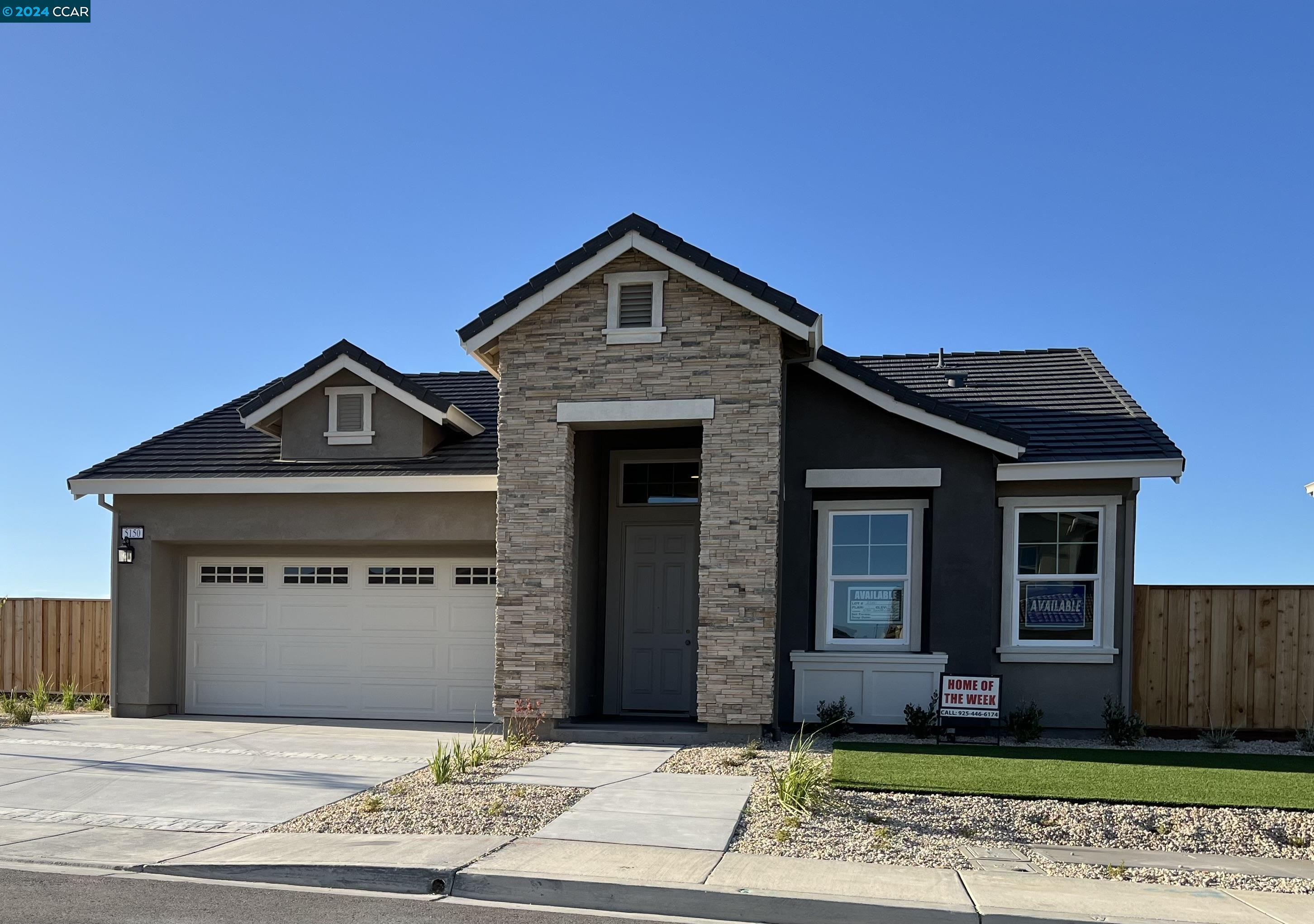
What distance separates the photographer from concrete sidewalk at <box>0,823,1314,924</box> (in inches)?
263

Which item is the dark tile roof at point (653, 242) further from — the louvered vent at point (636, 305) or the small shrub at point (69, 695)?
the small shrub at point (69, 695)

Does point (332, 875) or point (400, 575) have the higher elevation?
point (400, 575)

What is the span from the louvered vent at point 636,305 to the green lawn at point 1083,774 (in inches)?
→ 204

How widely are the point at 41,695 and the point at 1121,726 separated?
14.5 meters

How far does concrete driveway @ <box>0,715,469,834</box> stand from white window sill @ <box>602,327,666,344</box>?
4.98 metres

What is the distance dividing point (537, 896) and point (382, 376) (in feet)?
30.5

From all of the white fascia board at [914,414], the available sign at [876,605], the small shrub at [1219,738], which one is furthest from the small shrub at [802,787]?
the small shrub at [1219,738]

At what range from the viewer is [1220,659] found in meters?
14.4

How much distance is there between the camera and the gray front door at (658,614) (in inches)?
584

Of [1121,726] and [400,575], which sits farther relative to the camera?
[400,575]

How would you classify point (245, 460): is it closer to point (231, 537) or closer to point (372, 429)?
point (231, 537)

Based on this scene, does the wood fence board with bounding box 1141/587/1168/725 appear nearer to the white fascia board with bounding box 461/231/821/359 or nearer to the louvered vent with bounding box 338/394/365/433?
the white fascia board with bounding box 461/231/821/359

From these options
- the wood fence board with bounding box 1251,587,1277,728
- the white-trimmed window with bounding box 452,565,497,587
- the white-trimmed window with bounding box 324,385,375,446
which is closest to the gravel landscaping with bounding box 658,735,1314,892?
the wood fence board with bounding box 1251,587,1277,728

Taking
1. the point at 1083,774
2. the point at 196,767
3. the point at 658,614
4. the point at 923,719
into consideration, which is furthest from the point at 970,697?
the point at 196,767
